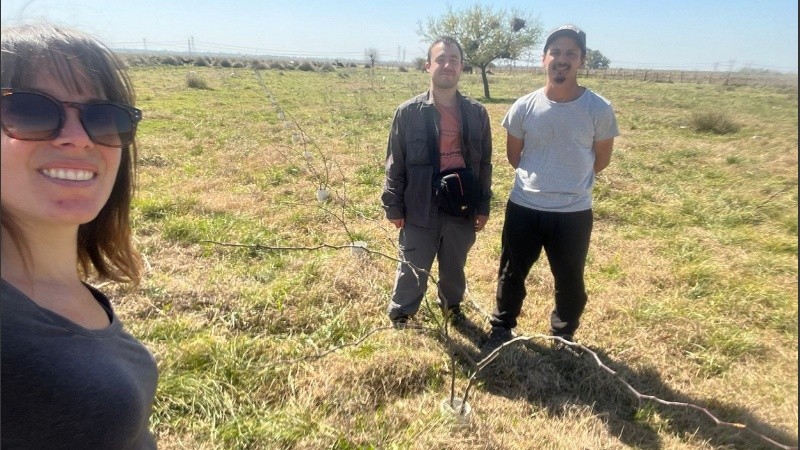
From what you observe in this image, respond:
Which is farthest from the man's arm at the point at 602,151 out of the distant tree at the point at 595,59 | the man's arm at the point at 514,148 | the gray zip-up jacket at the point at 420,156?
the distant tree at the point at 595,59

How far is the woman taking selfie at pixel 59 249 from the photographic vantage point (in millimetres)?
816

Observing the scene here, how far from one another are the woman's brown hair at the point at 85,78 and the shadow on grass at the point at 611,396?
1607 millimetres

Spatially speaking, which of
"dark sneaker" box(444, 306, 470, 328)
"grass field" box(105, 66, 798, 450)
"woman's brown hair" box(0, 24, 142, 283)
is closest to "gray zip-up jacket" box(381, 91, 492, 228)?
"grass field" box(105, 66, 798, 450)

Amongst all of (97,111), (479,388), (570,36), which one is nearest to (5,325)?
(97,111)

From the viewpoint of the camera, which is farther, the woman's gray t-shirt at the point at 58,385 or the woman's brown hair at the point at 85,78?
the woman's brown hair at the point at 85,78

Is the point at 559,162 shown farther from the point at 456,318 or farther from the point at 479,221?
the point at 456,318

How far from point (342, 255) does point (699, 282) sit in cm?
298

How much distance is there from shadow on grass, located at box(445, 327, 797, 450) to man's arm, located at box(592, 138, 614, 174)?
3.80ft

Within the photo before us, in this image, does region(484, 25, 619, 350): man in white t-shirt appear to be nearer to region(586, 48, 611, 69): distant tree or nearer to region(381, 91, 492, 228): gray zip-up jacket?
region(381, 91, 492, 228): gray zip-up jacket

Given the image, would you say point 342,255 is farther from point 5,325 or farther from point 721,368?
point 5,325

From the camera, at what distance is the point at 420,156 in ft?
9.18

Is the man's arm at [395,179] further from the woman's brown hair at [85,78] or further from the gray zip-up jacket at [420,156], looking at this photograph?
the woman's brown hair at [85,78]

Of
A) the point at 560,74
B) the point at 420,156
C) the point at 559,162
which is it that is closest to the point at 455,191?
the point at 420,156

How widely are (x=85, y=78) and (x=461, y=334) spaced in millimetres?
2694
